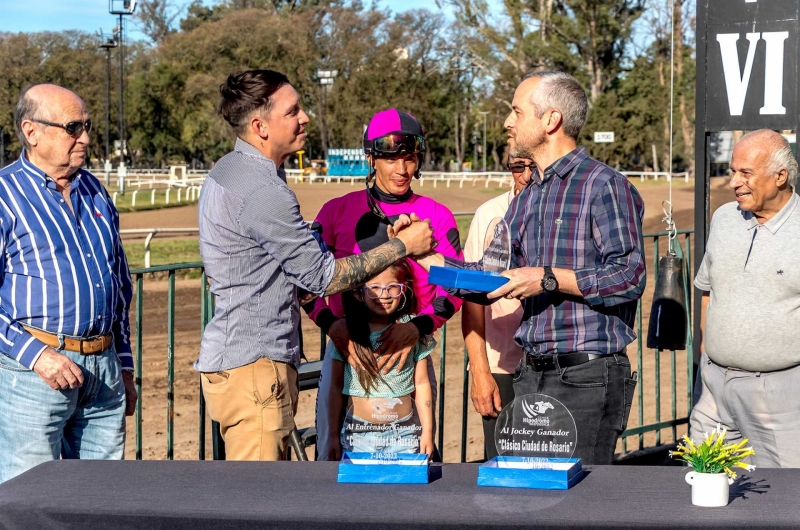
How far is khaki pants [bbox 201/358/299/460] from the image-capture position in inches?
138

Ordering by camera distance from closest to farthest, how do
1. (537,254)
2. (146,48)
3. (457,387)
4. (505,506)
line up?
(505,506), (537,254), (457,387), (146,48)

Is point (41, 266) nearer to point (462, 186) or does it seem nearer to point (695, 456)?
point (695, 456)

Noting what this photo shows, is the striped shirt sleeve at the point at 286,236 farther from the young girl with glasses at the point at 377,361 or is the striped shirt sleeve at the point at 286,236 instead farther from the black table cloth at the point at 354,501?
the black table cloth at the point at 354,501

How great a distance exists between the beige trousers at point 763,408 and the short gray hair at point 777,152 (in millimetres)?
757

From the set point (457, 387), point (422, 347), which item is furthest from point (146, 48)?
point (422, 347)

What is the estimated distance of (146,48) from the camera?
223ft

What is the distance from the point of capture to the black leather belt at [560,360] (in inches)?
134

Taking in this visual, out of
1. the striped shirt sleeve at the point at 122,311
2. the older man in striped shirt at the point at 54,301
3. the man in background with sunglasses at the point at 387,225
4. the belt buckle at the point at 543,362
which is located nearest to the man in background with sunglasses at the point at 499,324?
the man in background with sunglasses at the point at 387,225

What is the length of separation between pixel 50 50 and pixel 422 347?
61.1 m

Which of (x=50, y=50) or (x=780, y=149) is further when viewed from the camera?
(x=50, y=50)

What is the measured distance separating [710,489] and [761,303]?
1647 millimetres

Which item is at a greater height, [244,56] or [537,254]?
[244,56]

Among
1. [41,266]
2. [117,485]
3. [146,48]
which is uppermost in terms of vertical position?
[146,48]

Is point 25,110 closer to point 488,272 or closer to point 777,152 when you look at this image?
point 488,272
